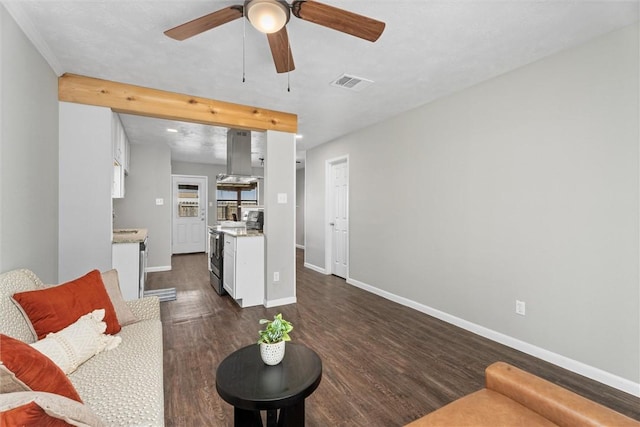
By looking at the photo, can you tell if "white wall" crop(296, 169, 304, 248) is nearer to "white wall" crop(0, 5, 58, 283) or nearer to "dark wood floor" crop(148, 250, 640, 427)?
"dark wood floor" crop(148, 250, 640, 427)

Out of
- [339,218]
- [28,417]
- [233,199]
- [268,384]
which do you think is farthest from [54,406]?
[233,199]

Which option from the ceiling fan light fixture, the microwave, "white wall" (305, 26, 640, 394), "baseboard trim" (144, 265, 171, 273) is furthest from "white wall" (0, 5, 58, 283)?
"white wall" (305, 26, 640, 394)

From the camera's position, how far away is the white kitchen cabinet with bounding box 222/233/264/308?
3757 mm

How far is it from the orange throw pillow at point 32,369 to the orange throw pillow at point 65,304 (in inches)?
27.3

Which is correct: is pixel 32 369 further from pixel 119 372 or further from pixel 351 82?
pixel 351 82

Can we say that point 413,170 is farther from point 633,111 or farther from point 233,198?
point 233,198

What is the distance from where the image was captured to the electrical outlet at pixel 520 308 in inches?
105

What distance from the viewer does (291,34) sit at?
2184mm

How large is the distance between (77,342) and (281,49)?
2061mm

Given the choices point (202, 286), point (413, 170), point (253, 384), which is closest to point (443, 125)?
point (413, 170)

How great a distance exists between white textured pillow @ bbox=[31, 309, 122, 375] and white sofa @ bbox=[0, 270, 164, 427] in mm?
40

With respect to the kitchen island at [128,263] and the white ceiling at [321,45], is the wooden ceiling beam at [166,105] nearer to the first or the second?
the white ceiling at [321,45]

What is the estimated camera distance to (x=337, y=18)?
1.65 metres

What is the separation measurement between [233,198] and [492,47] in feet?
24.2
